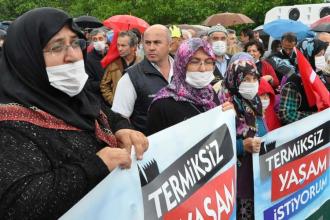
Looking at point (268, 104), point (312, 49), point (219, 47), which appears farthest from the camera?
point (219, 47)

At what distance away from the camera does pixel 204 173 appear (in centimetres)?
275

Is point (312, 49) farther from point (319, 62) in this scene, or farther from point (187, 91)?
point (187, 91)

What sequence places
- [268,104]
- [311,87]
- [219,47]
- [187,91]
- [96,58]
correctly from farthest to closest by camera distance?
[96,58]
[219,47]
[268,104]
[311,87]
[187,91]

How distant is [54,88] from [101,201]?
487 mm

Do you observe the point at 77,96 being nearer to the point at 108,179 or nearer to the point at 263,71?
the point at 108,179

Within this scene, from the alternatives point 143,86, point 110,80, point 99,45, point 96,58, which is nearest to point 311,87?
point 143,86

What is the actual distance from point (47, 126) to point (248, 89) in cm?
187

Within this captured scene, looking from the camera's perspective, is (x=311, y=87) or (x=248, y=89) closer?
(x=248, y=89)

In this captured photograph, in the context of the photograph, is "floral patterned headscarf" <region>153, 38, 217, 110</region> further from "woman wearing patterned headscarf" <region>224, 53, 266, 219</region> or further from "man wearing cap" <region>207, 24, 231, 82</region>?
"man wearing cap" <region>207, 24, 231, 82</region>

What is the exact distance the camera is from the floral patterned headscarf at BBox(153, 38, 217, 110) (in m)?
3.27

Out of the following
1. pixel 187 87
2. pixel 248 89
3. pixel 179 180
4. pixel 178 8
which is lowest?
pixel 178 8

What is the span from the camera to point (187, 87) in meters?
3.31

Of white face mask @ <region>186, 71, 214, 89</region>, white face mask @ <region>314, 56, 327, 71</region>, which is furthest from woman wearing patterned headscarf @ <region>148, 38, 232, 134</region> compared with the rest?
white face mask @ <region>314, 56, 327, 71</region>

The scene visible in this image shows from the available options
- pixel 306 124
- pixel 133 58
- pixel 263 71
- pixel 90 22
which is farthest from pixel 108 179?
pixel 90 22
